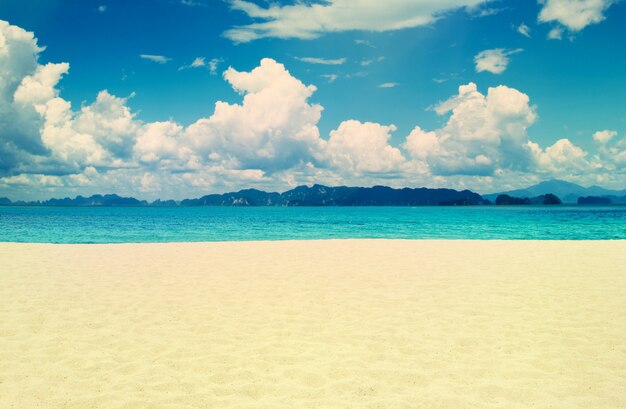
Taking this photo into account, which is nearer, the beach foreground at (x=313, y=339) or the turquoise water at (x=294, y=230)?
the beach foreground at (x=313, y=339)

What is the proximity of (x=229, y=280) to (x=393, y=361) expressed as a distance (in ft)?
26.4

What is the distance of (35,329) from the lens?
8086 mm

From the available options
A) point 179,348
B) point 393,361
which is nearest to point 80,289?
point 179,348

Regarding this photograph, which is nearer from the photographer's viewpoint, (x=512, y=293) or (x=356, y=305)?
(x=356, y=305)

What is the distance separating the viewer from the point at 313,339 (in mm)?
7496

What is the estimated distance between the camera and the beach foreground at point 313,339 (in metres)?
5.37

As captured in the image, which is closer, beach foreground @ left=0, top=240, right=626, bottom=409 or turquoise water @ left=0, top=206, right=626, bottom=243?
beach foreground @ left=0, top=240, right=626, bottom=409

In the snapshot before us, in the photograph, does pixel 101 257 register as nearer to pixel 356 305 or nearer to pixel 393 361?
pixel 356 305

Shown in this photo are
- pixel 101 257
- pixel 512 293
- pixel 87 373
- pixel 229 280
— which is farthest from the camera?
pixel 101 257

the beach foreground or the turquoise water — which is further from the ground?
the beach foreground

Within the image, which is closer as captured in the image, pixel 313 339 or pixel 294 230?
pixel 313 339

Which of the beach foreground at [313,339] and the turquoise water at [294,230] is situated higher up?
the beach foreground at [313,339]

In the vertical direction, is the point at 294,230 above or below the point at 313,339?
below

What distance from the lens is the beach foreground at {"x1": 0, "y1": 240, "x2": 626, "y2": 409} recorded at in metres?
5.37
